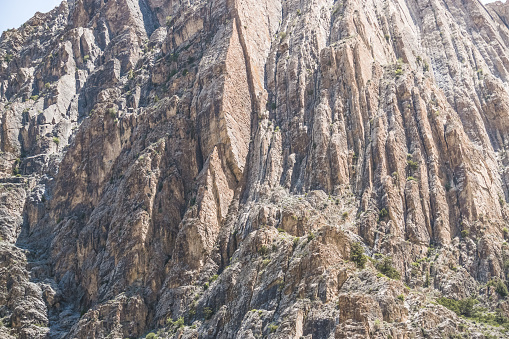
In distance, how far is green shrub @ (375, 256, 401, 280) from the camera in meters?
78.7

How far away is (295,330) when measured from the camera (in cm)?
6788

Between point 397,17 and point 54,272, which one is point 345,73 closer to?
point 397,17

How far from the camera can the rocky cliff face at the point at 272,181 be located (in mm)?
77562

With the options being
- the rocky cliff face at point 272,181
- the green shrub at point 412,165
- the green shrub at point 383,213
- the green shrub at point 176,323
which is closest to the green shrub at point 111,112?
the rocky cliff face at point 272,181

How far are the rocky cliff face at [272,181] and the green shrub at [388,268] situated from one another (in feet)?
0.70

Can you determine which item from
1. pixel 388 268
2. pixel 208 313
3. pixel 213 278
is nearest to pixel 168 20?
pixel 213 278

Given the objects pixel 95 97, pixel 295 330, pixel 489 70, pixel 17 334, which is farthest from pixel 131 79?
pixel 295 330

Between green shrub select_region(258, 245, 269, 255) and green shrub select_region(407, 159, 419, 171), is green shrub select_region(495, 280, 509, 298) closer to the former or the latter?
green shrub select_region(407, 159, 419, 171)

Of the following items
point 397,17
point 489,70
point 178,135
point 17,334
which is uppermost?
point 397,17

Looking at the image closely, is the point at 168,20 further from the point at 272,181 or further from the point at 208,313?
the point at 208,313

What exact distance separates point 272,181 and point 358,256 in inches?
884

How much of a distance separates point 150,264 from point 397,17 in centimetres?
6232

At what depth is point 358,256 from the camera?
78312mm

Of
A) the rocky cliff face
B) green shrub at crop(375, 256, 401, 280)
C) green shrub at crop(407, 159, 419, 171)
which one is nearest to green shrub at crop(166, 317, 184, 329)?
the rocky cliff face
